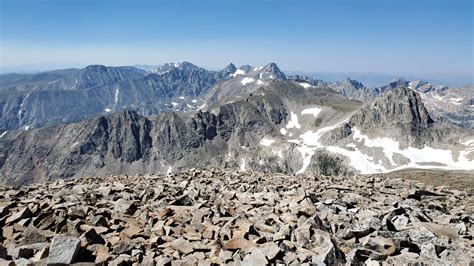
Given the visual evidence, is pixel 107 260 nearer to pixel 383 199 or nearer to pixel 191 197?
pixel 191 197

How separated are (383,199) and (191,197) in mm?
14280

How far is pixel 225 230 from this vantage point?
64.8 ft

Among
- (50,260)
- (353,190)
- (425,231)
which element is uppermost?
(50,260)

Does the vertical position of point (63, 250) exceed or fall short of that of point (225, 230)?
it exceeds it

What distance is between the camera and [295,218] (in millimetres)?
22062

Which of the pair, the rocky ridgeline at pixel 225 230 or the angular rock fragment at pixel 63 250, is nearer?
the angular rock fragment at pixel 63 250

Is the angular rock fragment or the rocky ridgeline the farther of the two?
the rocky ridgeline

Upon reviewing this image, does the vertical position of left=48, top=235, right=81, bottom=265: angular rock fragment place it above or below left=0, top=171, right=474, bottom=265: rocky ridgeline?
above

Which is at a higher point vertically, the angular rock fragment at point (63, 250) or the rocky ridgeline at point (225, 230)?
the angular rock fragment at point (63, 250)

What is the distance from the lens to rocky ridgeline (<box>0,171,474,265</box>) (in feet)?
55.0

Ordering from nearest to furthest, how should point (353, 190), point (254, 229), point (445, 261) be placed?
point (445, 261), point (254, 229), point (353, 190)

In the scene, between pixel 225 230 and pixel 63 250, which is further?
pixel 225 230

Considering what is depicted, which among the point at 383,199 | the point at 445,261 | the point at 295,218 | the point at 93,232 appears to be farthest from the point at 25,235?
the point at 383,199

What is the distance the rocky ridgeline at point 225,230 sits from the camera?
16750 millimetres
